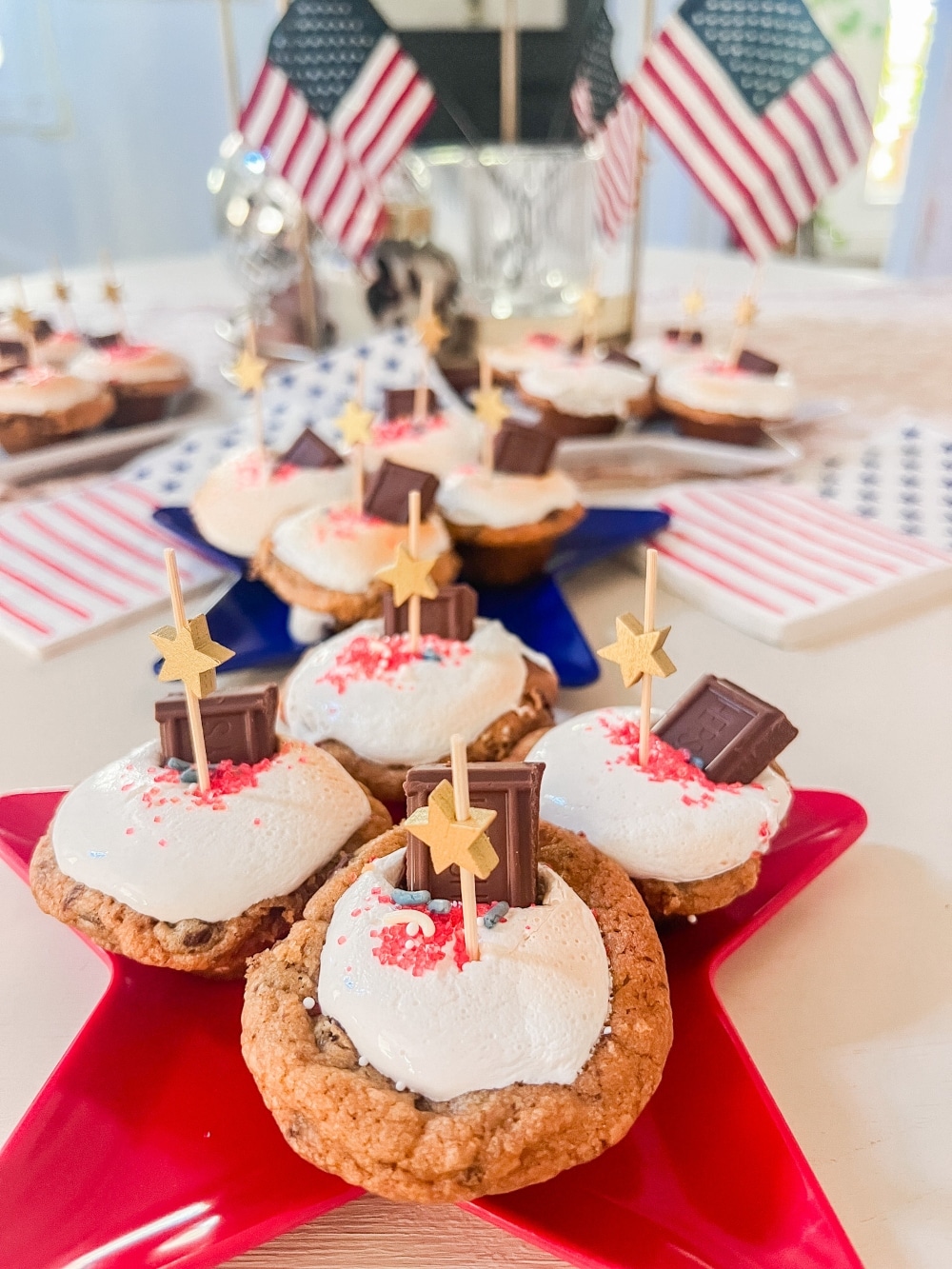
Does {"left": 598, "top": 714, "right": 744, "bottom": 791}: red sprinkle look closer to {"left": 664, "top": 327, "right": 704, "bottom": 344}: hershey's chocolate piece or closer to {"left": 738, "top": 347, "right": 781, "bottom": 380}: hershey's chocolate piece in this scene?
{"left": 738, "top": 347, "right": 781, "bottom": 380}: hershey's chocolate piece

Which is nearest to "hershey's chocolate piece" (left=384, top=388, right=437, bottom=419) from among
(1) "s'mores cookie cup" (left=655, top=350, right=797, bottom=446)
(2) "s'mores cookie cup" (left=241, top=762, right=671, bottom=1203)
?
(1) "s'mores cookie cup" (left=655, top=350, right=797, bottom=446)

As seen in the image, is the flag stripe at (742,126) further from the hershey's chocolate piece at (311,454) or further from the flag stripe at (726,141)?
the hershey's chocolate piece at (311,454)

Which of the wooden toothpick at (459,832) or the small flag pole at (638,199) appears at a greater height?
the small flag pole at (638,199)

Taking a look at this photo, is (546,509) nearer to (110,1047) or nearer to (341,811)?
(341,811)

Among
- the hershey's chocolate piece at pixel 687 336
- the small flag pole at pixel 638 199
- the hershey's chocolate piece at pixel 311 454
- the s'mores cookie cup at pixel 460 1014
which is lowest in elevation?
the s'mores cookie cup at pixel 460 1014

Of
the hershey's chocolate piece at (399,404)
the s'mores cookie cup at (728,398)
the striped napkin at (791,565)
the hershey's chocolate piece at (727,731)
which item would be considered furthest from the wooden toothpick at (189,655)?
the s'mores cookie cup at (728,398)
